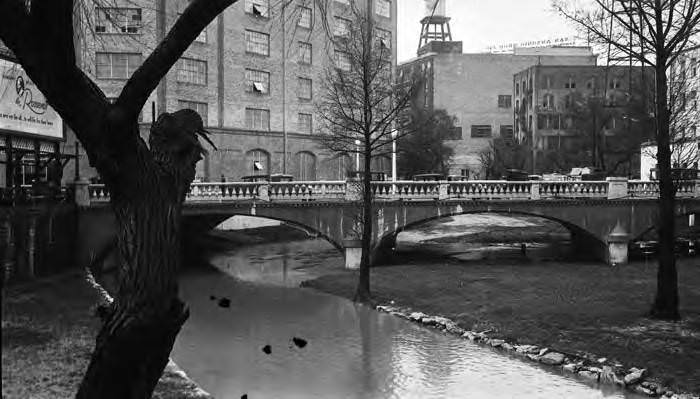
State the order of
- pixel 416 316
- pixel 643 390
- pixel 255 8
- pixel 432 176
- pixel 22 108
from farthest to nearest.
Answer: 1. pixel 255 8
2. pixel 432 176
3. pixel 22 108
4. pixel 416 316
5. pixel 643 390

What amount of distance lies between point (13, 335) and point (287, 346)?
25.8 ft

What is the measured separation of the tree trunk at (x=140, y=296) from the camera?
440 centimetres

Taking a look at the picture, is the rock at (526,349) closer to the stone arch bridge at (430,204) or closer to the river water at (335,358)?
the river water at (335,358)

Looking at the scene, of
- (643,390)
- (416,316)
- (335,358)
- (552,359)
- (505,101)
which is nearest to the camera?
(643,390)

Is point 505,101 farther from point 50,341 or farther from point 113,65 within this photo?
point 50,341

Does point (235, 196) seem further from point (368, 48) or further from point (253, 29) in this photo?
point (253, 29)

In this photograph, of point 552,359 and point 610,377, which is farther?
point 552,359

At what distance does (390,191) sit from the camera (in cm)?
3381

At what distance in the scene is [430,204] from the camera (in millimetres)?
33594

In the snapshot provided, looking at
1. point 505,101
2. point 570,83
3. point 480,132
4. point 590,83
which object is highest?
point 570,83

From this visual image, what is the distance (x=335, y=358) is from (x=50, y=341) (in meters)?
7.80

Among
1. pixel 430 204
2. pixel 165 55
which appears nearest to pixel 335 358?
pixel 165 55

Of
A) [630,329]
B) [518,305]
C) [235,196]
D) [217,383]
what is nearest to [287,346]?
[217,383]

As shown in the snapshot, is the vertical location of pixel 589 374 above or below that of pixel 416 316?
below
